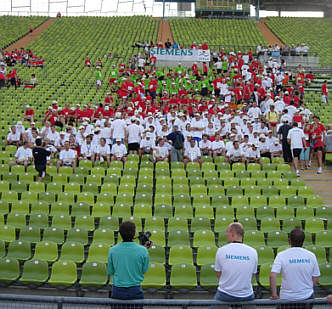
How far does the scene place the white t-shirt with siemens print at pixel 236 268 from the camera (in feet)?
13.2

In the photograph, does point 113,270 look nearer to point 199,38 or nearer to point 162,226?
point 162,226

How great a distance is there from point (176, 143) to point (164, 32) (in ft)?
82.5

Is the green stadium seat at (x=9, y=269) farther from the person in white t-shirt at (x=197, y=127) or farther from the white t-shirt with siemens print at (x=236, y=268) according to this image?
the person in white t-shirt at (x=197, y=127)

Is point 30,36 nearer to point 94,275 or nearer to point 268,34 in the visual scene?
point 268,34

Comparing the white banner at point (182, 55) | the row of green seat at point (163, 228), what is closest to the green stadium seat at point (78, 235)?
the row of green seat at point (163, 228)

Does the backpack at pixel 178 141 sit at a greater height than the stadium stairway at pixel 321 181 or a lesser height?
greater

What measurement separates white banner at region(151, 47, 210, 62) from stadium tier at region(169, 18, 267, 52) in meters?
5.79

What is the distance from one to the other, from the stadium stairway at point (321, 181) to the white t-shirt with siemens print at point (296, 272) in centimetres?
696

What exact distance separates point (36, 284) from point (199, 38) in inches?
1108

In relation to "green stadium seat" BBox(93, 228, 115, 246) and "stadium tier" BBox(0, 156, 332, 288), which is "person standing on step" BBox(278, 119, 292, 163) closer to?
"stadium tier" BBox(0, 156, 332, 288)

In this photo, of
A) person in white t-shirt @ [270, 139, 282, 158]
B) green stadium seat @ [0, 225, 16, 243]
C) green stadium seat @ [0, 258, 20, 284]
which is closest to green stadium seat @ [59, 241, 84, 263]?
green stadium seat @ [0, 258, 20, 284]

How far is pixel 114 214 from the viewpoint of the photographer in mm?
8594

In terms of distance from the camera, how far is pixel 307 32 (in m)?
35.2

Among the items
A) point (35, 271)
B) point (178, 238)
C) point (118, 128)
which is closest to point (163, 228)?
point (178, 238)
